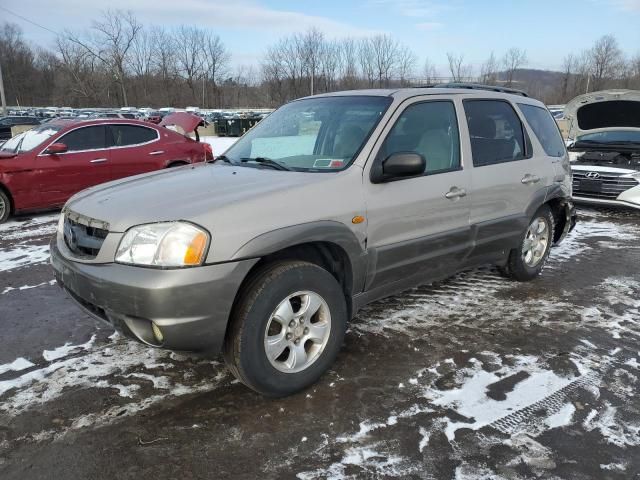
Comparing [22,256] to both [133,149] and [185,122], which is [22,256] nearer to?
[133,149]

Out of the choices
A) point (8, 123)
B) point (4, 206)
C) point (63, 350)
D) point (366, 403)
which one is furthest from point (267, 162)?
point (8, 123)

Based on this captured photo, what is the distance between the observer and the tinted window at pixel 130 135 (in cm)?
869

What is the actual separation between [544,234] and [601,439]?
2.96 meters

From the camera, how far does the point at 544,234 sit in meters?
5.27

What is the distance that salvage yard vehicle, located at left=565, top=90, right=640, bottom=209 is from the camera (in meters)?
8.34

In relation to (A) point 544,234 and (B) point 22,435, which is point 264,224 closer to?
(B) point 22,435

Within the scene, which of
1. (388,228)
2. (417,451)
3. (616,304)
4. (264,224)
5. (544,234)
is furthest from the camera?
(544,234)

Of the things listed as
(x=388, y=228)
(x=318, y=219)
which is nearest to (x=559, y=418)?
(x=388, y=228)

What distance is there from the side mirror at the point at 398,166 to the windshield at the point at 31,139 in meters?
6.85

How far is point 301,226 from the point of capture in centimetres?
292

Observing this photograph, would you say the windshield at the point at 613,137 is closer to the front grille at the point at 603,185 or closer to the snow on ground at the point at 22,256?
the front grille at the point at 603,185

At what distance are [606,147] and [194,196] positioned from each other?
9180 millimetres

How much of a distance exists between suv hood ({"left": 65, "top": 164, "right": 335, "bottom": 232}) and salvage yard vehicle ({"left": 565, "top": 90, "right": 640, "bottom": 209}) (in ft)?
23.3

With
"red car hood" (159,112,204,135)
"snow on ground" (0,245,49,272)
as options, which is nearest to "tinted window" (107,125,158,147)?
"red car hood" (159,112,204,135)
